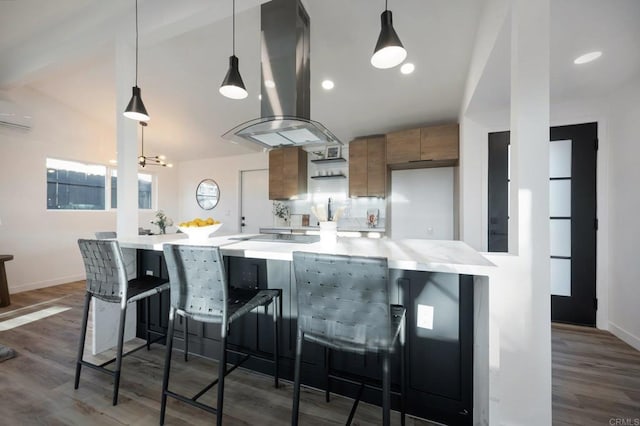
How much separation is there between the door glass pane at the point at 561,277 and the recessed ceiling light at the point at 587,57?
1966 mm

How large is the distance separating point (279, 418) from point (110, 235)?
2.68 m

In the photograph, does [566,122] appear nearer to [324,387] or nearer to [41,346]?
[324,387]

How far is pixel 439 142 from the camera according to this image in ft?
11.6

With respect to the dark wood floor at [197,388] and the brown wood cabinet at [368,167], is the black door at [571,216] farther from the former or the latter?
the brown wood cabinet at [368,167]

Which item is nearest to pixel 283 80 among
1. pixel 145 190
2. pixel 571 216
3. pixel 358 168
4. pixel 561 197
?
pixel 358 168

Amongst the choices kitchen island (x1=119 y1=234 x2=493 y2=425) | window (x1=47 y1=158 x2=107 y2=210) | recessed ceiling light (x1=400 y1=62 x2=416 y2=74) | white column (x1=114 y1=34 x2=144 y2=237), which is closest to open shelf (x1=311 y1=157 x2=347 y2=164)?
recessed ceiling light (x1=400 y1=62 x2=416 y2=74)

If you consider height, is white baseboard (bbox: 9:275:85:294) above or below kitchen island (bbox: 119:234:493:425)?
below

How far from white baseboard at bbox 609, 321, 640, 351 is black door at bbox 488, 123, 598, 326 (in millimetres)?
155

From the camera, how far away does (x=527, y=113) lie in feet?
4.24

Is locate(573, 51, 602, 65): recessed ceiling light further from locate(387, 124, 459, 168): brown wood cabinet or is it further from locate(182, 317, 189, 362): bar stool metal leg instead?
locate(182, 317, 189, 362): bar stool metal leg

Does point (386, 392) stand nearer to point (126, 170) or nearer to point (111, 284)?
point (111, 284)

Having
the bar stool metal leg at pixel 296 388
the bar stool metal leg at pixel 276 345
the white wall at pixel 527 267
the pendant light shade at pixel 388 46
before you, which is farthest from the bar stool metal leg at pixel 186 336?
the pendant light shade at pixel 388 46

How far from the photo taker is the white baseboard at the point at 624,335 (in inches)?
90.2

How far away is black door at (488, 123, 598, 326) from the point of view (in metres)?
2.74
